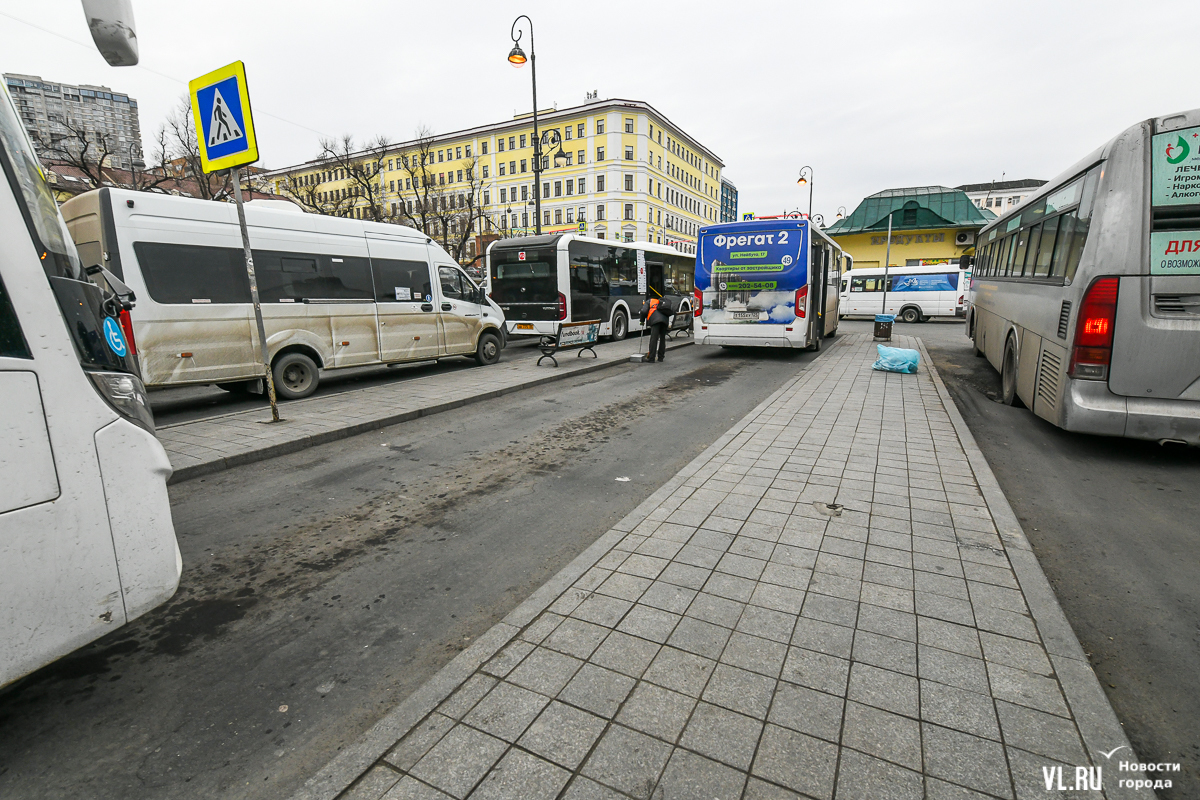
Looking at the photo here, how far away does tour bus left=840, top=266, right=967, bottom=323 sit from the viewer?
27.0 metres

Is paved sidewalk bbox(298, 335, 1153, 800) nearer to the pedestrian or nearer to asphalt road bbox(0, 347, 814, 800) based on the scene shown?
asphalt road bbox(0, 347, 814, 800)

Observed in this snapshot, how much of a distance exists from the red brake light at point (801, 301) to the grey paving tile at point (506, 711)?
1225 centimetres

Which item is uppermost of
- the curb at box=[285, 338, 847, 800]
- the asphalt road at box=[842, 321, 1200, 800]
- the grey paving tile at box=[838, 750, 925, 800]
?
the curb at box=[285, 338, 847, 800]

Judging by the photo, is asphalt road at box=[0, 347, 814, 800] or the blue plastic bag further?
the blue plastic bag

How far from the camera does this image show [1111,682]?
2576 mm

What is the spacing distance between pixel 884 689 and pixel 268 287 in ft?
31.8

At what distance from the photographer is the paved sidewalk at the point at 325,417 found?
19.9 feet

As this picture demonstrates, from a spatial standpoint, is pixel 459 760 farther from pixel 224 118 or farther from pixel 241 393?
pixel 241 393

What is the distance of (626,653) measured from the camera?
2.67 meters

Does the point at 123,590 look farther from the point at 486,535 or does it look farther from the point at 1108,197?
the point at 1108,197

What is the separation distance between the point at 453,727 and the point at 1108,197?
23.6 ft

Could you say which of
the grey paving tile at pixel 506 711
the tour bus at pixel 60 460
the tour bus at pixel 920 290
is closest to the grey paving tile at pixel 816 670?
the grey paving tile at pixel 506 711

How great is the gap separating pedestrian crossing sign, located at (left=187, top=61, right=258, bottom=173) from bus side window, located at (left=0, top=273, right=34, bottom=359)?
17.5ft

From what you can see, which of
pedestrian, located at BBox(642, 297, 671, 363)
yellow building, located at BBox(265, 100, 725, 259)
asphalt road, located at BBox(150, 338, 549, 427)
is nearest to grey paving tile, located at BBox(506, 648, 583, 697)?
asphalt road, located at BBox(150, 338, 549, 427)
